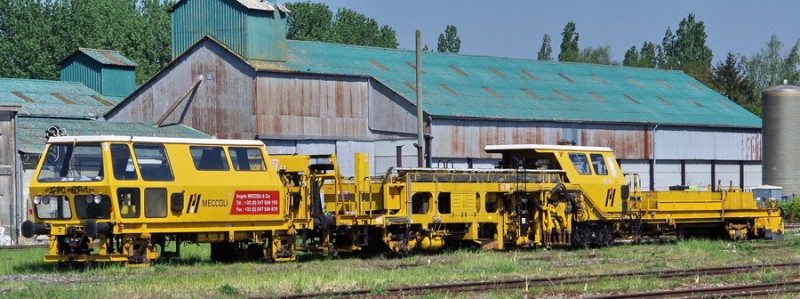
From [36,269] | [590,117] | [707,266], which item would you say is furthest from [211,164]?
[590,117]

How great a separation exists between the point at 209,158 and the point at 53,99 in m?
36.4

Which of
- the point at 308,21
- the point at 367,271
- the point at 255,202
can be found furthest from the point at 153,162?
the point at 308,21

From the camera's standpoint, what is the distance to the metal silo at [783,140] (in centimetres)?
5600

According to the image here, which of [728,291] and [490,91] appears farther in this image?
[490,91]

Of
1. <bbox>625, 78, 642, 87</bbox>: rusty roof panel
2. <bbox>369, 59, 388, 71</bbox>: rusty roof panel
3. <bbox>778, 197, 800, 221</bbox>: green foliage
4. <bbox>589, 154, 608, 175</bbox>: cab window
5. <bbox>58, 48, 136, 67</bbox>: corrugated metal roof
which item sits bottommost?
<bbox>778, 197, 800, 221</bbox>: green foliage

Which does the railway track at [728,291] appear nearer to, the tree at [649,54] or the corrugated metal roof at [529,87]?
the corrugated metal roof at [529,87]

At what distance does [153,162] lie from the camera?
23.3m

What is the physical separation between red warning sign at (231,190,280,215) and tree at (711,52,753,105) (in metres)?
82.6

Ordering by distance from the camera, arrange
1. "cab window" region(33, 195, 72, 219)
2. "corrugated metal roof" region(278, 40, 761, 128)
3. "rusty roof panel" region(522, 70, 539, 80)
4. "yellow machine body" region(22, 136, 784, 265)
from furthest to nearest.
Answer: "rusty roof panel" region(522, 70, 539, 80) → "corrugated metal roof" region(278, 40, 761, 128) → "cab window" region(33, 195, 72, 219) → "yellow machine body" region(22, 136, 784, 265)

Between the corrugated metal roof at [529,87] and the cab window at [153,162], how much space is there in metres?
27.8

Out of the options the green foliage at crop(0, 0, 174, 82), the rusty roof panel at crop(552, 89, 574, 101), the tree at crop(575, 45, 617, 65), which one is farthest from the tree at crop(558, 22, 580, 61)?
the rusty roof panel at crop(552, 89, 574, 101)

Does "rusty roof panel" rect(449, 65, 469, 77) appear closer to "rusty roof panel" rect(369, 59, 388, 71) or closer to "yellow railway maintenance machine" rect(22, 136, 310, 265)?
"rusty roof panel" rect(369, 59, 388, 71)

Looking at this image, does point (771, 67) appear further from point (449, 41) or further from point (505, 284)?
point (505, 284)

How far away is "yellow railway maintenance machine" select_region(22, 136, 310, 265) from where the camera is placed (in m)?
22.7
